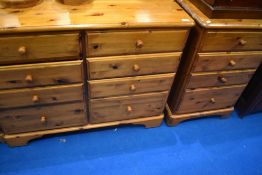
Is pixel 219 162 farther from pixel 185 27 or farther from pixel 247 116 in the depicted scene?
pixel 185 27

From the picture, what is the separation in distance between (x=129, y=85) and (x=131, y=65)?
0.14 meters

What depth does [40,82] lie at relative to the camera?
1.04 meters

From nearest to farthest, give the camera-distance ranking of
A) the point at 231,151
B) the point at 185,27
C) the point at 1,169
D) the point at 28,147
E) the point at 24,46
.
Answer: the point at 24,46
the point at 185,27
the point at 1,169
the point at 28,147
the point at 231,151

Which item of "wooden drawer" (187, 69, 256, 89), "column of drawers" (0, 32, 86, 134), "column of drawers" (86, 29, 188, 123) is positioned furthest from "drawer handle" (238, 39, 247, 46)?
"column of drawers" (0, 32, 86, 134)

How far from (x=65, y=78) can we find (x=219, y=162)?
110cm

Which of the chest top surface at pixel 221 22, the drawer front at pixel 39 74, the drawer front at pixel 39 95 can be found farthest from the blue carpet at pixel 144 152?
the chest top surface at pixel 221 22

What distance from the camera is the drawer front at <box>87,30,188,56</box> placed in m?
0.97

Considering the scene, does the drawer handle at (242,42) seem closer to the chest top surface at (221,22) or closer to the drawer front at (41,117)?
the chest top surface at (221,22)

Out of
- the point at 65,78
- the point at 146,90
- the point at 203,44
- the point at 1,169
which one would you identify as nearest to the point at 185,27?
the point at 203,44

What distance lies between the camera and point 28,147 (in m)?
1.34

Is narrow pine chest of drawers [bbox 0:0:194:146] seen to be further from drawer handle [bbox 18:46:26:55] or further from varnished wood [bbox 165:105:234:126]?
varnished wood [bbox 165:105:234:126]

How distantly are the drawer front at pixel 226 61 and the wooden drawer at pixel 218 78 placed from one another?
0.04 meters

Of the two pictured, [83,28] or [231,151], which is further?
[231,151]

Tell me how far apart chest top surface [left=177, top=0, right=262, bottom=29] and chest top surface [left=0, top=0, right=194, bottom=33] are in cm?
6
